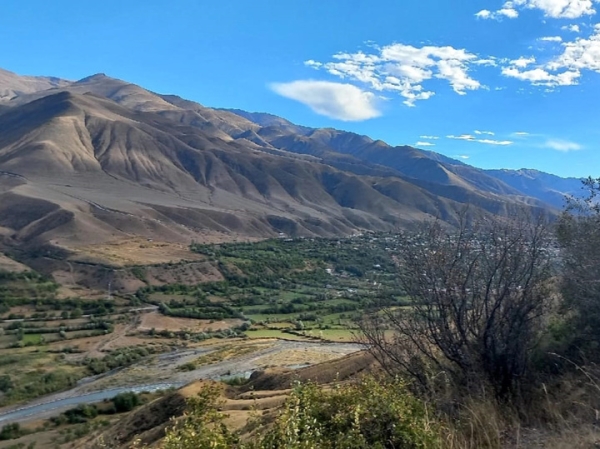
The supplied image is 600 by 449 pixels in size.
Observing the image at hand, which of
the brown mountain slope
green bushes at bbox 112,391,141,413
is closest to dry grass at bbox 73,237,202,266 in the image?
the brown mountain slope

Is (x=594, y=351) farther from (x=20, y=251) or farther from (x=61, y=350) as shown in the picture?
(x=20, y=251)

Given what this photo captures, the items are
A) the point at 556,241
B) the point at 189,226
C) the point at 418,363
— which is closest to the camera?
the point at 418,363


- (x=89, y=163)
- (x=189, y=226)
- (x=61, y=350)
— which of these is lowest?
(x=61, y=350)

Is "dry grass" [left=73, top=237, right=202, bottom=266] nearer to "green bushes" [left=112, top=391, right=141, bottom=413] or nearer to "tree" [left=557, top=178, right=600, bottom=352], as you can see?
"green bushes" [left=112, top=391, right=141, bottom=413]

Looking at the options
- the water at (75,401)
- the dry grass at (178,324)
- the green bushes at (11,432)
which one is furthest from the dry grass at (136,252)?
the green bushes at (11,432)

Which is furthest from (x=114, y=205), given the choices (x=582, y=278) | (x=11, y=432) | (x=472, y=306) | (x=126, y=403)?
(x=472, y=306)

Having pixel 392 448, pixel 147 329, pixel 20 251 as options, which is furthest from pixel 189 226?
pixel 392 448

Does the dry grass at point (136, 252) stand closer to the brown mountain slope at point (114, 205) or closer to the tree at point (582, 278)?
the brown mountain slope at point (114, 205)
